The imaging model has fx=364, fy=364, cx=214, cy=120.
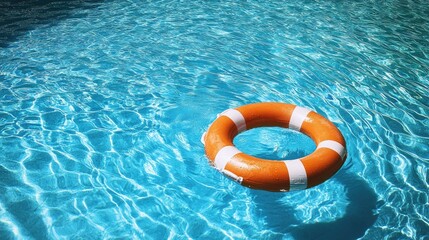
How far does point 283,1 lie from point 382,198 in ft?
22.1

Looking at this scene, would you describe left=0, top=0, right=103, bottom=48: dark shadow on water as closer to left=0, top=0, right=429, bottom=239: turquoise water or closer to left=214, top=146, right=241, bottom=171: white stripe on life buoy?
left=0, top=0, right=429, bottom=239: turquoise water

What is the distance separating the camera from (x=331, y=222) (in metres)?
3.15

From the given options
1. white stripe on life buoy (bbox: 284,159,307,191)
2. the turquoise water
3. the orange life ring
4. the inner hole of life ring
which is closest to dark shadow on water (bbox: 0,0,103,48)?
the turquoise water

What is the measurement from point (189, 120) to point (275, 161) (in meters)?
1.79

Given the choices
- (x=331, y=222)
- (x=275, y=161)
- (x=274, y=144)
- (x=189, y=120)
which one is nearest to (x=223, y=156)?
(x=275, y=161)

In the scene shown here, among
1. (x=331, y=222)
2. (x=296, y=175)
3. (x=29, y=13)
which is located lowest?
(x=331, y=222)

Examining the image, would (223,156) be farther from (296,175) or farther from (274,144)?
(274,144)

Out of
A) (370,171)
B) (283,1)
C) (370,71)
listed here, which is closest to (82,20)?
(283,1)

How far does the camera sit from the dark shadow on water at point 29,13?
260 inches

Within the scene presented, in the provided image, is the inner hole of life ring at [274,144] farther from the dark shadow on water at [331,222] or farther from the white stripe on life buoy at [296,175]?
the white stripe on life buoy at [296,175]

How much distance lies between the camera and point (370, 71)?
5684mm

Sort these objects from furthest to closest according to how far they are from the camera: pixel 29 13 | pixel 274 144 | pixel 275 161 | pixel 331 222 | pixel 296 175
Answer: pixel 29 13 < pixel 274 144 < pixel 331 222 < pixel 275 161 < pixel 296 175

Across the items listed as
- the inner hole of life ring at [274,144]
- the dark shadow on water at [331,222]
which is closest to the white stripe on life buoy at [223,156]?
the dark shadow on water at [331,222]

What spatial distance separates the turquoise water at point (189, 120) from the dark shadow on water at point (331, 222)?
12 mm
